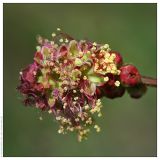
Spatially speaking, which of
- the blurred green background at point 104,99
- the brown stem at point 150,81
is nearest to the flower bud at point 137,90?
the brown stem at point 150,81

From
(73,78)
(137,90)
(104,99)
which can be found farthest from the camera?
(104,99)

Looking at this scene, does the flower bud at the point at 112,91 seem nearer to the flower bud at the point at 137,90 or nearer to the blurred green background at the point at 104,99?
the flower bud at the point at 137,90

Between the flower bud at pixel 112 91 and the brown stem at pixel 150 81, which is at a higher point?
the brown stem at pixel 150 81

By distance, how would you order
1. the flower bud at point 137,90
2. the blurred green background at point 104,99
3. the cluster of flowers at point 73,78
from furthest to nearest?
the blurred green background at point 104,99, the flower bud at point 137,90, the cluster of flowers at point 73,78

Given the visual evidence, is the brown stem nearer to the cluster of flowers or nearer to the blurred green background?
the cluster of flowers

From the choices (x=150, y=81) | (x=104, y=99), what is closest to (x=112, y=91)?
(x=150, y=81)

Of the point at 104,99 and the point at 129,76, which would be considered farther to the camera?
the point at 104,99

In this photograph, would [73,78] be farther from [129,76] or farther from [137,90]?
[137,90]
